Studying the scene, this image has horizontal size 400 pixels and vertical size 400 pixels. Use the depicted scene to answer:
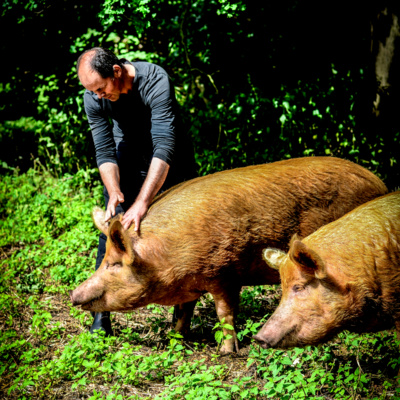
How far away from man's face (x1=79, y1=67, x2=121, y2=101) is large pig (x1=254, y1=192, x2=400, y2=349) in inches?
75.4

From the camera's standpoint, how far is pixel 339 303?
300 centimetres

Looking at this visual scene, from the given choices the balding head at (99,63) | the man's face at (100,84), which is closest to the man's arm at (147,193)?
the man's face at (100,84)

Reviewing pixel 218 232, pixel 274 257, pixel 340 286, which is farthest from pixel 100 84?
pixel 340 286

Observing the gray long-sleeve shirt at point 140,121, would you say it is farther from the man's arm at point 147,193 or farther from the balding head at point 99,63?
the balding head at point 99,63

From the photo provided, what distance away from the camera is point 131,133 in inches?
170

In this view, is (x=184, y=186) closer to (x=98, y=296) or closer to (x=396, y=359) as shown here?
(x=98, y=296)

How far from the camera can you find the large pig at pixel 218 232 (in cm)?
359

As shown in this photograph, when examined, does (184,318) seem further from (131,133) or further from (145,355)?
(131,133)

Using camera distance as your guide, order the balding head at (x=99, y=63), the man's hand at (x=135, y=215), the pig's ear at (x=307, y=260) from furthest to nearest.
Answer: the balding head at (x=99, y=63) → the man's hand at (x=135, y=215) → the pig's ear at (x=307, y=260)

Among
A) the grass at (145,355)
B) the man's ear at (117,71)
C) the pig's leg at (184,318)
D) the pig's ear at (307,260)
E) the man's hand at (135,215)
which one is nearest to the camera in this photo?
the pig's ear at (307,260)

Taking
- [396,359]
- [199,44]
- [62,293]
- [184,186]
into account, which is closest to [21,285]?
[62,293]

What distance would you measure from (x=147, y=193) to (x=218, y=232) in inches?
24.0

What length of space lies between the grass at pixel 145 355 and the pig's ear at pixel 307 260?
2.07 ft

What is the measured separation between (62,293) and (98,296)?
156 centimetres
